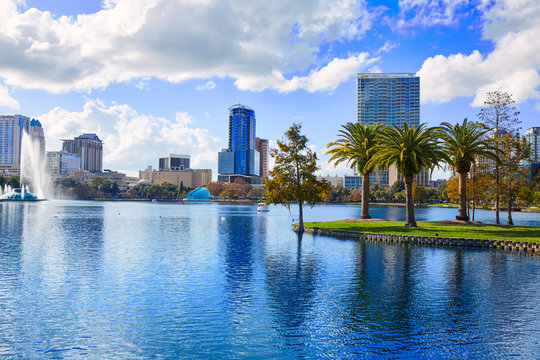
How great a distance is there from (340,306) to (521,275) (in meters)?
16.2

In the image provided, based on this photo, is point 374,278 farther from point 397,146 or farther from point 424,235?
point 397,146

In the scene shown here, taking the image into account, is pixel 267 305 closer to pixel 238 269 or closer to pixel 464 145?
pixel 238 269

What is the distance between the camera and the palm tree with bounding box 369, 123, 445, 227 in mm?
57875

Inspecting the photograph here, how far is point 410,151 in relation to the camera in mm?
58719

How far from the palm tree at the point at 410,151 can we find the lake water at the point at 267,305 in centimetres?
1958

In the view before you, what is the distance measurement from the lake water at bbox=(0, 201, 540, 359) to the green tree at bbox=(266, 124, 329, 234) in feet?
64.3

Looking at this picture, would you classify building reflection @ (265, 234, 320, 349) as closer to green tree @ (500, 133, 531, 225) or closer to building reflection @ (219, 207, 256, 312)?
building reflection @ (219, 207, 256, 312)

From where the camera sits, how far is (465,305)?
22.4m

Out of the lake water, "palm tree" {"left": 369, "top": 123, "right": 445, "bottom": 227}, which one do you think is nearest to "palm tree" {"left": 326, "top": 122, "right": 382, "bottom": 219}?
"palm tree" {"left": 369, "top": 123, "right": 445, "bottom": 227}

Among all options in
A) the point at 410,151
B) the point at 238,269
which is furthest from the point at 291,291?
the point at 410,151

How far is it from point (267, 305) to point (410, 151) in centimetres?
4273

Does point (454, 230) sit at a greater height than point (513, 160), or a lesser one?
lesser

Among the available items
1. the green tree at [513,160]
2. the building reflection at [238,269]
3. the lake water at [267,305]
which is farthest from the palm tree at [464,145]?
the building reflection at [238,269]

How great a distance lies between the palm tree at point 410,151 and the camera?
57875mm
